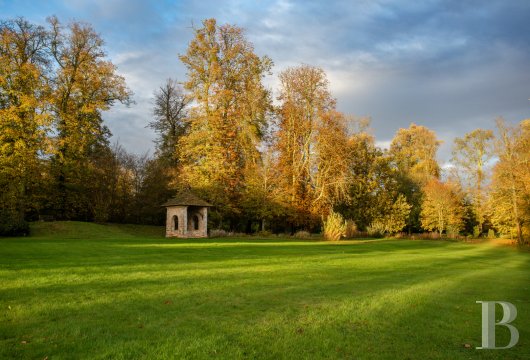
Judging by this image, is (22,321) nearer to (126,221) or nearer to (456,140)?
(126,221)

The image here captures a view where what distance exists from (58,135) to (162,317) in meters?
31.2

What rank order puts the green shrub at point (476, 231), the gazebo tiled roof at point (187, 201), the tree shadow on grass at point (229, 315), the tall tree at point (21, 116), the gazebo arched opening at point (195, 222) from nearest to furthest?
the tree shadow on grass at point (229, 315), the tall tree at point (21, 116), the gazebo tiled roof at point (187, 201), the gazebo arched opening at point (195, 222), the green shrub at point (476, 231)

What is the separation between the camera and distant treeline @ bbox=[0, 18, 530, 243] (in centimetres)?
3072

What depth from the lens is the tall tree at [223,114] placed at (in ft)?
117

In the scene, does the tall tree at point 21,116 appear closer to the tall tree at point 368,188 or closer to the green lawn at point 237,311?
the green lawn at point 237,311

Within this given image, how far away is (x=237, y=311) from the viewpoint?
7.01 metres

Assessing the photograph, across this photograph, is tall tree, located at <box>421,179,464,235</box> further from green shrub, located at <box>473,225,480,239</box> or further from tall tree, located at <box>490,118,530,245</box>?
tall tree, located at <box>490,118,530,245</box>

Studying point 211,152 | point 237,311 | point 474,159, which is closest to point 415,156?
point 474,159

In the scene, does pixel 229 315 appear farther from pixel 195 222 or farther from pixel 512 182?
pixel 512 182

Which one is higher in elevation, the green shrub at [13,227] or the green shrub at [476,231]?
the green shrub at [13,227]

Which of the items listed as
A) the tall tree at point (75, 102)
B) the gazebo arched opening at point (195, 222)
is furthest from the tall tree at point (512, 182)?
the tall tree at point (75, 102)

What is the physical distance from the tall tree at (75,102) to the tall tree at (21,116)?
148cm

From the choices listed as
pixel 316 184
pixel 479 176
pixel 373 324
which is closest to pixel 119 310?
pixel 373 324

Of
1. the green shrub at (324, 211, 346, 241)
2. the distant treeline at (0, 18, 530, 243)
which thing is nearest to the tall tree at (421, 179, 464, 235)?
the distant treeline at (0, 18, 530, 243)
